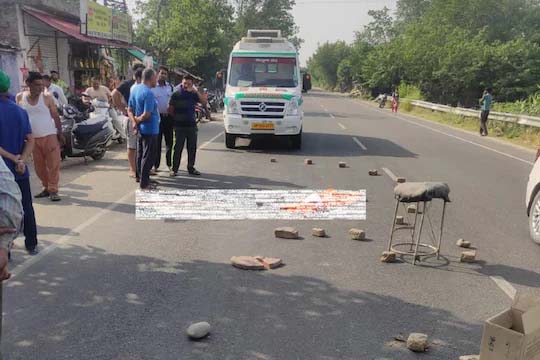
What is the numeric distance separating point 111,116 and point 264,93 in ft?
12.9

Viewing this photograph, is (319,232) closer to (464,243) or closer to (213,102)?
(464,243)

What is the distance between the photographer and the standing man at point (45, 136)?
712 centimetres

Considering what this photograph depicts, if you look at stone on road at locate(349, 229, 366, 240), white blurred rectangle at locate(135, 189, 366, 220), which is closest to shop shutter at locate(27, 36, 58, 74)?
white blurred rectangle at locate(135, 189, 366, 220)

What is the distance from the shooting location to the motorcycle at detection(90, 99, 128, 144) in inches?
471

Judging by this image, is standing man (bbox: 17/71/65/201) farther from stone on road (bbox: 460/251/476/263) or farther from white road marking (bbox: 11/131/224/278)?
stone on road (bbox: 460/251/476/263)

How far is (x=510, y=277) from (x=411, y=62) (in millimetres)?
40070

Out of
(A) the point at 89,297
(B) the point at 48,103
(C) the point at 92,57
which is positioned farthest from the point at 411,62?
(A) the point at 89,297

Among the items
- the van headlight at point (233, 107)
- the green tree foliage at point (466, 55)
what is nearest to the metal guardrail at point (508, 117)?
the green tree foliage at point (466, 55)

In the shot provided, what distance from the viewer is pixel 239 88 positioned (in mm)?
13227

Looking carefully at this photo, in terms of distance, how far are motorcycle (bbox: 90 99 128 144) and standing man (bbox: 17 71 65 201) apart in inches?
156

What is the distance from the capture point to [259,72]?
13.7 meters

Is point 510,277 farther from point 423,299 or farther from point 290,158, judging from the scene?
point 290,158

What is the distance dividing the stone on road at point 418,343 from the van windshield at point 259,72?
10.7 m

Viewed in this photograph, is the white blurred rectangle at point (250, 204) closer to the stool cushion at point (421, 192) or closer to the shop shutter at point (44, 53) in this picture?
the stool cushion at point (421, 192)
